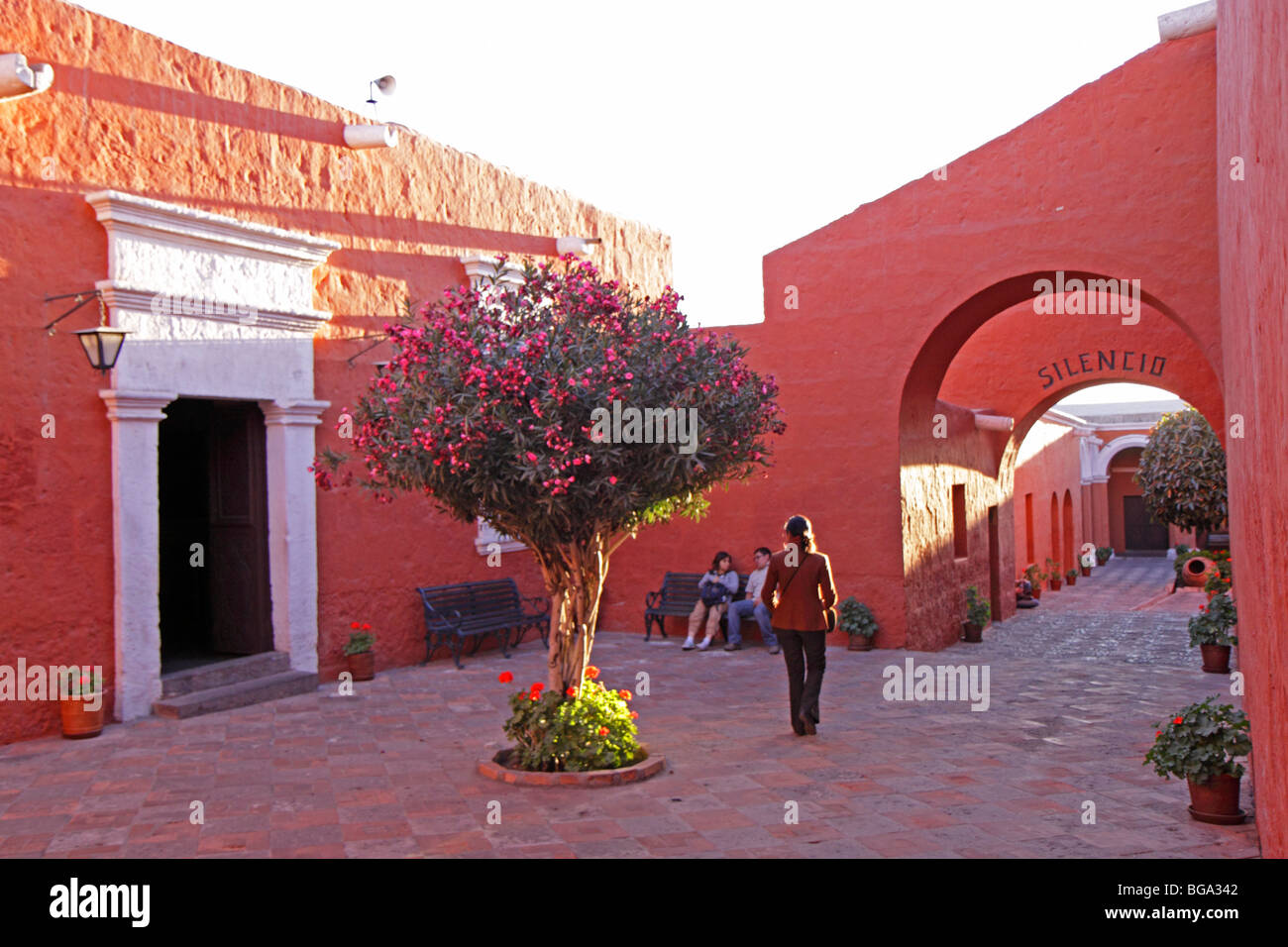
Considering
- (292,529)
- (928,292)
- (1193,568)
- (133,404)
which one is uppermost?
(928,292)

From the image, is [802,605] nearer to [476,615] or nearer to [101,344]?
[476,615]

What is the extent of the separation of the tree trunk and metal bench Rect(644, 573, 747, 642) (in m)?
5.73

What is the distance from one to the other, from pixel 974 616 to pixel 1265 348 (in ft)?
33.3

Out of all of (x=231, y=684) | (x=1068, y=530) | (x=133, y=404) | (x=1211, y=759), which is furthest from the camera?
(x=1068, y=530)

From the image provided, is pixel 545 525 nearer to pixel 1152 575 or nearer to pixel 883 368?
pixel 883 368

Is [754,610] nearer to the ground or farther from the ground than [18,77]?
nearer to the ground

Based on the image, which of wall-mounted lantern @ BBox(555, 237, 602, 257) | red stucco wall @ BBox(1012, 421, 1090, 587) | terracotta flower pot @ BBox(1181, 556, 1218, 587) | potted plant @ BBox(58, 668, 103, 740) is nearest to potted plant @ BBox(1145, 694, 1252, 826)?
potted plant @ BBox(58, 668, 103, 740)

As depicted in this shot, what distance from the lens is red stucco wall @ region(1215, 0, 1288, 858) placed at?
288 centimetres

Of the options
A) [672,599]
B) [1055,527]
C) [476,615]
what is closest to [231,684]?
[476,615]

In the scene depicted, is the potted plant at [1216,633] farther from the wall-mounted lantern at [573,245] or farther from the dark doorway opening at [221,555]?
the dark doorway opening at [221,555]

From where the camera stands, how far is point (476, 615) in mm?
11359

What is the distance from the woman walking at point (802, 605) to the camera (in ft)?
24.3

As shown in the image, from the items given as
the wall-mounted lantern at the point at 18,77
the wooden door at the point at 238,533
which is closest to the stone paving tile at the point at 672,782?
the wooden door at the point at 238,533

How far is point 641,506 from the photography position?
20.5 ft
